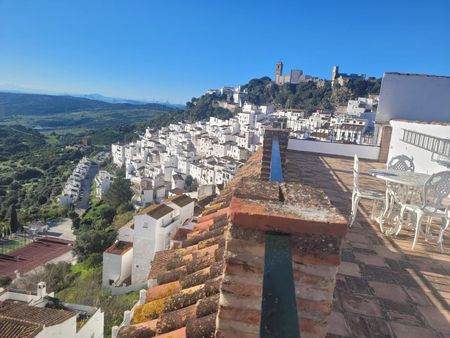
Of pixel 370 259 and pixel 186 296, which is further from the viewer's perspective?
pixel 370 259

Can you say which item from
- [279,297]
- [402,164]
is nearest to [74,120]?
[402,164]

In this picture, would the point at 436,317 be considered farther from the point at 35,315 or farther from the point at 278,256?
the point at 35,315

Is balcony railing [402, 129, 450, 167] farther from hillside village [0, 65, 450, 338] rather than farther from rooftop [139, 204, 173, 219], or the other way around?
rooftop [139, 204, 173, 219]

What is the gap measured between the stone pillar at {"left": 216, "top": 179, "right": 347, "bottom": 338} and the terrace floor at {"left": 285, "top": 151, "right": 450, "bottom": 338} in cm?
85

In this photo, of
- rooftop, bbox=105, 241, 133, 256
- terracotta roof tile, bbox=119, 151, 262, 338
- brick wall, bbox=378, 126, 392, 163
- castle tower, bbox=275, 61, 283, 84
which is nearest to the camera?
terracotta roof tile, bbox=119, 151, 262, 338

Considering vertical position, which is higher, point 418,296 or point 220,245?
point 220,245

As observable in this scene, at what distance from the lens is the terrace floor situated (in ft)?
7.06

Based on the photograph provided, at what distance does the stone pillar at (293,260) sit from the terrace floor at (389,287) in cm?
85

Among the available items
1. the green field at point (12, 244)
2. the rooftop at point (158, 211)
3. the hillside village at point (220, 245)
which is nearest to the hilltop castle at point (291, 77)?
the hillside village at point (220, 245)

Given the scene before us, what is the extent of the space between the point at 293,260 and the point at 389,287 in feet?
6.08

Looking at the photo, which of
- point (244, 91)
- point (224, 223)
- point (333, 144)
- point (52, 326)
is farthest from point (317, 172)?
point (244, 91)

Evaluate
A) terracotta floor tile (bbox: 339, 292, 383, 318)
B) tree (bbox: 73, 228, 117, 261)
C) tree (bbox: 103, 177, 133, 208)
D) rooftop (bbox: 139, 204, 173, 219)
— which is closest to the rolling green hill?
tree (bbox: 103, 177, 133, 208)

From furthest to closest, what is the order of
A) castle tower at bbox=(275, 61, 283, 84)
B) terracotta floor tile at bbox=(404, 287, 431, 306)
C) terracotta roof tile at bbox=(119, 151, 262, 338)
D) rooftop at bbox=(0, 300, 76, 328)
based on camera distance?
castle tower at bbox=(275, 61, 283, 84) < rooftop at bbox=(0, 300, 76, 328) < terracotta floor tile at bbox=(404, 287, 431, 306) < terracotta roof tile at bbox=(119, 151, 262, 338)

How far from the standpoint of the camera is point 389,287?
268 centimetres
